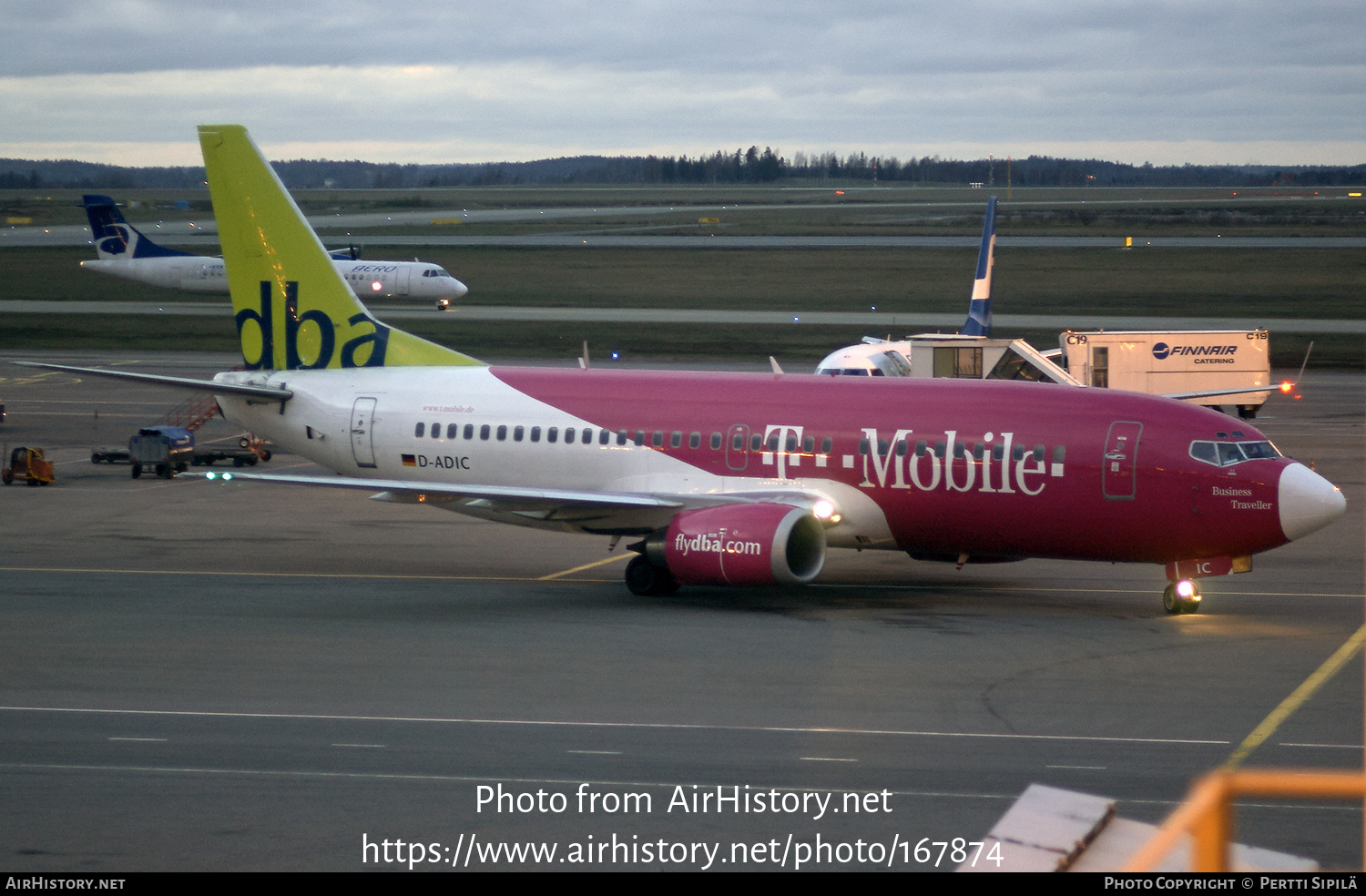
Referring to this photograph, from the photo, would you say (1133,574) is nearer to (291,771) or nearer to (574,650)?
(574,650)

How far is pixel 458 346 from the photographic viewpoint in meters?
76.9

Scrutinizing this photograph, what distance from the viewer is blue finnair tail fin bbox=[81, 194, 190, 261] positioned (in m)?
101

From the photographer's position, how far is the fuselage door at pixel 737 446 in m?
28.3

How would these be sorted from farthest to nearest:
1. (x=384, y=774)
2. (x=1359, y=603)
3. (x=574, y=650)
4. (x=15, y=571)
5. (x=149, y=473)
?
(x=149, y=473) → (x=15, y=571) → (x=1359, y=603) → (x=574, y=650) → (x=384, y=774)

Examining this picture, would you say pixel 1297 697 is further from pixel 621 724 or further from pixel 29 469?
pixel 29 469

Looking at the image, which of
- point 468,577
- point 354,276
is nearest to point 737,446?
point 468,577

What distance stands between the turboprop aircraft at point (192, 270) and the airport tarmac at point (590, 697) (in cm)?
6512

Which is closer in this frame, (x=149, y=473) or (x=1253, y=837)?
(x=1253, y=837)

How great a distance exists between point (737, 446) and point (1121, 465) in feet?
22.8

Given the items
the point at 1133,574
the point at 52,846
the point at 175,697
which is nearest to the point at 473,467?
the point at 175,697

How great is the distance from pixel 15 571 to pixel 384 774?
16201 mm

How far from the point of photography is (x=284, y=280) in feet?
107

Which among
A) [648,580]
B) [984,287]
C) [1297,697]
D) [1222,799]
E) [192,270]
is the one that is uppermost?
[984,287]

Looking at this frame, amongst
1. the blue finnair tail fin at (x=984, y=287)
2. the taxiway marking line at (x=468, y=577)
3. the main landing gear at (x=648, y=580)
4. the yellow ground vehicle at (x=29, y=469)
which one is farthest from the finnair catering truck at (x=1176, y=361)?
the yellow ground vehicle at (x=29, y=469)
